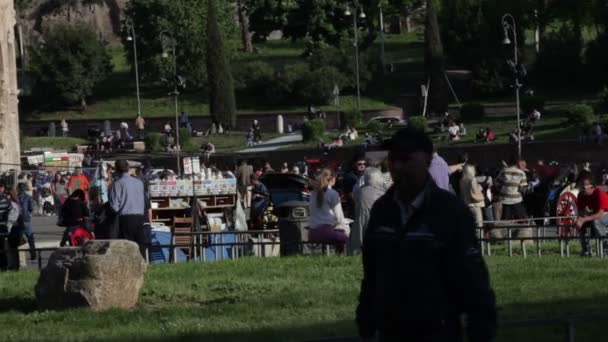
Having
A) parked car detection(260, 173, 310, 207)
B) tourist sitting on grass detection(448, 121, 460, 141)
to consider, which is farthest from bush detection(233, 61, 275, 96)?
parked car detection(260, 173, 310, 207)

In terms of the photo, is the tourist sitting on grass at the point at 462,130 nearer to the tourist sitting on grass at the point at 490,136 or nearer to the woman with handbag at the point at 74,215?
the tourist sitting on grass at the point at 490,136

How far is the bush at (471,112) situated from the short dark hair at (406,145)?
61.9 m

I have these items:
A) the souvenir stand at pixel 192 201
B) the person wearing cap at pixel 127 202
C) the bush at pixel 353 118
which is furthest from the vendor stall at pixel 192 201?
the bush at pixel 353 118

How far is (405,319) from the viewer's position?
21.2 ft

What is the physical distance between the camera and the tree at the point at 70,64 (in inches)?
3285

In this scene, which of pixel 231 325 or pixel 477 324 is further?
pixel 231 325

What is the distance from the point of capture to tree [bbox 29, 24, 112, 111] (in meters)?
83.4

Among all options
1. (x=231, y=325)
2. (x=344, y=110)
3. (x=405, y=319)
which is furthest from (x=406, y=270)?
(x=344, y=110)

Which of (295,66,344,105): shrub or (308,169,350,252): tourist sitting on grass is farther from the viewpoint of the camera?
(295,66,344,105): shrub

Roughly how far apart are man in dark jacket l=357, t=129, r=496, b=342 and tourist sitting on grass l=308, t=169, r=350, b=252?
12.0 metres

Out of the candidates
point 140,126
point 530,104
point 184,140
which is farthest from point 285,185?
point 140,126

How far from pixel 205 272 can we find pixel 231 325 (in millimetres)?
4183

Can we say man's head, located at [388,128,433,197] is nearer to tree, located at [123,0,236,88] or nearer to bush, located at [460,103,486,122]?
bush, located at [460,103,486,122]

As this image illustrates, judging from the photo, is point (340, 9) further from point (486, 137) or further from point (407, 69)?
point (486, 137)
